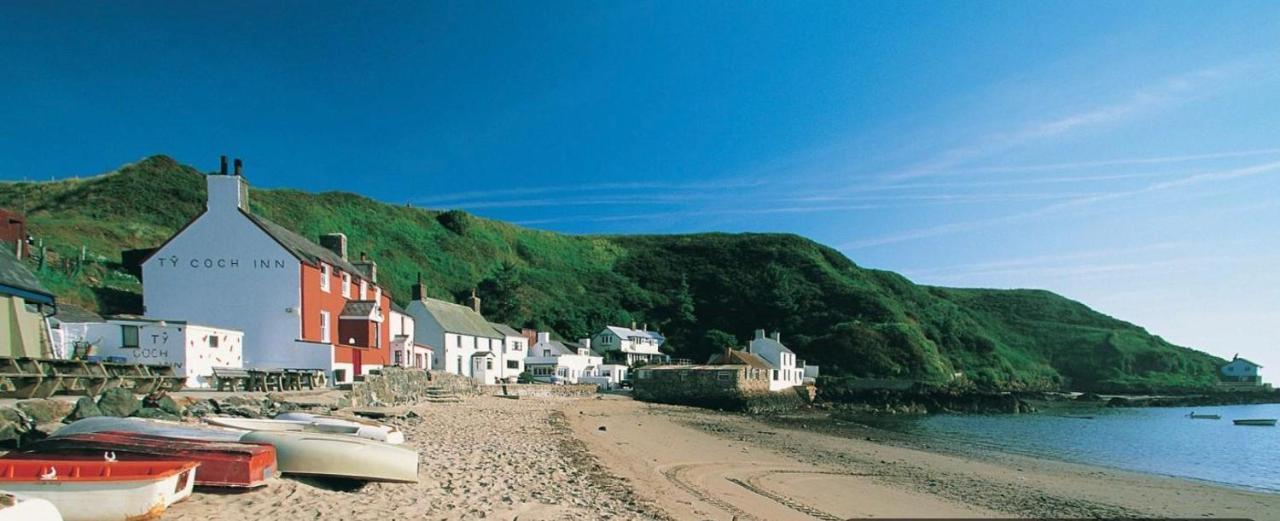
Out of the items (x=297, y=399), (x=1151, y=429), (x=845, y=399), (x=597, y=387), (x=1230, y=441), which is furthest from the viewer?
(x=845, y=399)

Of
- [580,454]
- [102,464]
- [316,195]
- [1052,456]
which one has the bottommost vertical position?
[1052,456]

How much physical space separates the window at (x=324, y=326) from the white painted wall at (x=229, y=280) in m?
2.35

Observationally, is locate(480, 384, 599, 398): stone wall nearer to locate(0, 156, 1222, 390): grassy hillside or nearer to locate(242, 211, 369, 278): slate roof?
locate(242, 211, 369, 278): slate roof

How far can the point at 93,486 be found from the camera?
6.37 m

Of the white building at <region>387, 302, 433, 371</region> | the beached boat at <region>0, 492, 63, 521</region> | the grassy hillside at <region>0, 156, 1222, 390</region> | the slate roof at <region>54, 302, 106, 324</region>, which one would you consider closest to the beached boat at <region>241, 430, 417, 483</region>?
the beached boat at <region>0, 492, 63, 521</region>

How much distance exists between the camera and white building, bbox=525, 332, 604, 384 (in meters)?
61.9

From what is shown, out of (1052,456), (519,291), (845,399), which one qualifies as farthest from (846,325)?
(1052,456)

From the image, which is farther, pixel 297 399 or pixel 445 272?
pixel 445 272

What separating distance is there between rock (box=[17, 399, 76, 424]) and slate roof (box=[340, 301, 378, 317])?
853 inches

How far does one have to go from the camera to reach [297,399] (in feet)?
64.7

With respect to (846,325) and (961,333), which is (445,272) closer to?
(846,325)

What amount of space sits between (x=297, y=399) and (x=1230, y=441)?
46.6m

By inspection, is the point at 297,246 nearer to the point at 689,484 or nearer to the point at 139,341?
the point at 139,341

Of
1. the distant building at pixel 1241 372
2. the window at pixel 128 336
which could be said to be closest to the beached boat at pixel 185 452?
the window at pixel 128 336
